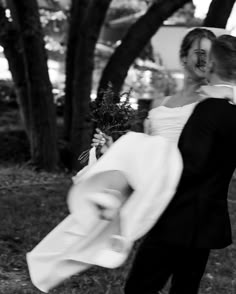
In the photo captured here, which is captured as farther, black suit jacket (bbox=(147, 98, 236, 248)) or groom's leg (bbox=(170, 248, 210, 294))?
groom's leg (bbox=(170, 248, 210, 294))

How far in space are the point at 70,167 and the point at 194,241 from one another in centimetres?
718

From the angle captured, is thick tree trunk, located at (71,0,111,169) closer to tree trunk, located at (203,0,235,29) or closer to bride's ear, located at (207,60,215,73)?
tree trunk, located at (203,0,235,29)

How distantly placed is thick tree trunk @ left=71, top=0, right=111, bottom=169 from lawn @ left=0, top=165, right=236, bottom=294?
1258mm

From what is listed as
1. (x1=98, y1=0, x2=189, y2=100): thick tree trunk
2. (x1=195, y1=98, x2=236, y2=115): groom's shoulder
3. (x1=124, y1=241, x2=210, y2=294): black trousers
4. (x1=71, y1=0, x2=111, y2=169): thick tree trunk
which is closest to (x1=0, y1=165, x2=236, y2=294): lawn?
(x1=71, y1=0, x2=111, y2=169): thick tree trunk

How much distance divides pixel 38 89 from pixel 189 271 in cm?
638

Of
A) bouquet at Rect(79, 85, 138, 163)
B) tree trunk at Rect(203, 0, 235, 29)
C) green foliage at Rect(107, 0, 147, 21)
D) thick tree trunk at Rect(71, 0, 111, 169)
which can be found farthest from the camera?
green foliage at Rect(107, 0, 147, 21)

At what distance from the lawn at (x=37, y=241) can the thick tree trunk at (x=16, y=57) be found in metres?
1.50

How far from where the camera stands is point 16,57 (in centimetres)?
980

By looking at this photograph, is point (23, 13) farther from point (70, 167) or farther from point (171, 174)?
point (171, 174)

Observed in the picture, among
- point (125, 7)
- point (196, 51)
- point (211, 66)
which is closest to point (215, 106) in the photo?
point (211, 66)

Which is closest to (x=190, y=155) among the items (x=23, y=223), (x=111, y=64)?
(x=23, y=223)

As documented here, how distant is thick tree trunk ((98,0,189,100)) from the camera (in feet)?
31.3

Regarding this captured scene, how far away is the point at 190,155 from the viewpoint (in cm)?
288

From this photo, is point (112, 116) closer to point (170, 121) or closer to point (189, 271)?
point (170, 121)
